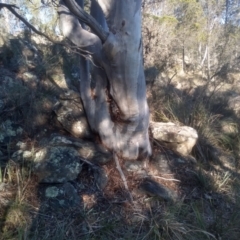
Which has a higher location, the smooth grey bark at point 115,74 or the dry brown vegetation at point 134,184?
the smooth grey bark at point 115,74

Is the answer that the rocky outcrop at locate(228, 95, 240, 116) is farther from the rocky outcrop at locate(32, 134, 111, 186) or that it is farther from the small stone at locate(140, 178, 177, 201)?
the rocky outcrop at locate(32, 134, 111, 186)

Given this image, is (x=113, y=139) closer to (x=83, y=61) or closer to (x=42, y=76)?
(x=83, y=61)

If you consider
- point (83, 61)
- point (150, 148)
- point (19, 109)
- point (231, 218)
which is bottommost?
point (231, 218)

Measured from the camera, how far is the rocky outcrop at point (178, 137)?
5574 mm

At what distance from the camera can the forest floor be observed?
392 cm

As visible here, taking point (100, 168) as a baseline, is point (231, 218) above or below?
below

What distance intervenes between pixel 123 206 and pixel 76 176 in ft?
2.48

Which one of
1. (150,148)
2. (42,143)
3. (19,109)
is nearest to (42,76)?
(19,109)

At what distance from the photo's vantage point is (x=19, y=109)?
18.0ft

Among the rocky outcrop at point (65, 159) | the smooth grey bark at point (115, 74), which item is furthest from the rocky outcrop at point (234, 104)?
the rocky outcrop at point (65, 159)

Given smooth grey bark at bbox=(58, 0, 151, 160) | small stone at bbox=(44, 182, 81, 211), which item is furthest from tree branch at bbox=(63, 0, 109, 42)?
small stone at bbox=(44, 182, 81, 211)

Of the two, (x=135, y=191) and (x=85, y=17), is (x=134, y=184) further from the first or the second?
(x=85, y=17)

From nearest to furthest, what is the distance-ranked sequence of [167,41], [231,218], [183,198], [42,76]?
1. [231,218]
2. [183,198]
3. [42,76]
4. [167,41]

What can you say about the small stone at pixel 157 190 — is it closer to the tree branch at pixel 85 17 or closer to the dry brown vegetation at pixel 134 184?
the dry brown vegetation at pixel 134 184
